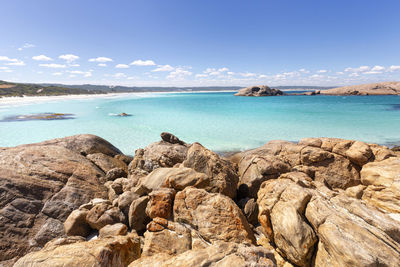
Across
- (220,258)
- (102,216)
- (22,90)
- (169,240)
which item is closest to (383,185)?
(220,258)

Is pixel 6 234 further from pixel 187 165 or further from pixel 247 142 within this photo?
pixel 247 142

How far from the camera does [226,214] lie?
472 cm

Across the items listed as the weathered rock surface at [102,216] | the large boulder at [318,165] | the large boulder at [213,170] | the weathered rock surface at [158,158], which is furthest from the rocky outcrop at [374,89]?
the weathered rock surface at [102,216]

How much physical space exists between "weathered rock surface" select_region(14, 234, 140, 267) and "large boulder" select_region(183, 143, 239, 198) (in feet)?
9.86

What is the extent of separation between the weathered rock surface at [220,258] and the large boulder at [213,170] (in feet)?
8.75

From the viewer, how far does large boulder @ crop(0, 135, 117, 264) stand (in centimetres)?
521

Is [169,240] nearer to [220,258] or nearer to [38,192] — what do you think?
[220,258]

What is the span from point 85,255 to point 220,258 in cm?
230

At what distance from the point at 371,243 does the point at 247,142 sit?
596 inches

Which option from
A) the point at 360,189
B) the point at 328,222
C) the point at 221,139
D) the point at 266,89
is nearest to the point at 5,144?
the point at 221,139

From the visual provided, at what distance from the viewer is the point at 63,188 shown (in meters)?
6.66

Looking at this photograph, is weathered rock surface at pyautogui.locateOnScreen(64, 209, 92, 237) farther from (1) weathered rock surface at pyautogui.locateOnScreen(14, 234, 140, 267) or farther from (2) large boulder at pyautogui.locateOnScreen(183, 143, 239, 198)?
(2) large boulder at pyautogui.locateOnScreen(183, 143, 239, 198)

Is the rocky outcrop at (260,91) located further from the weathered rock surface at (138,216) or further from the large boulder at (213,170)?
the weathered rock surface at (138,216)

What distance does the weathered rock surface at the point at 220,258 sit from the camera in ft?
9.82
